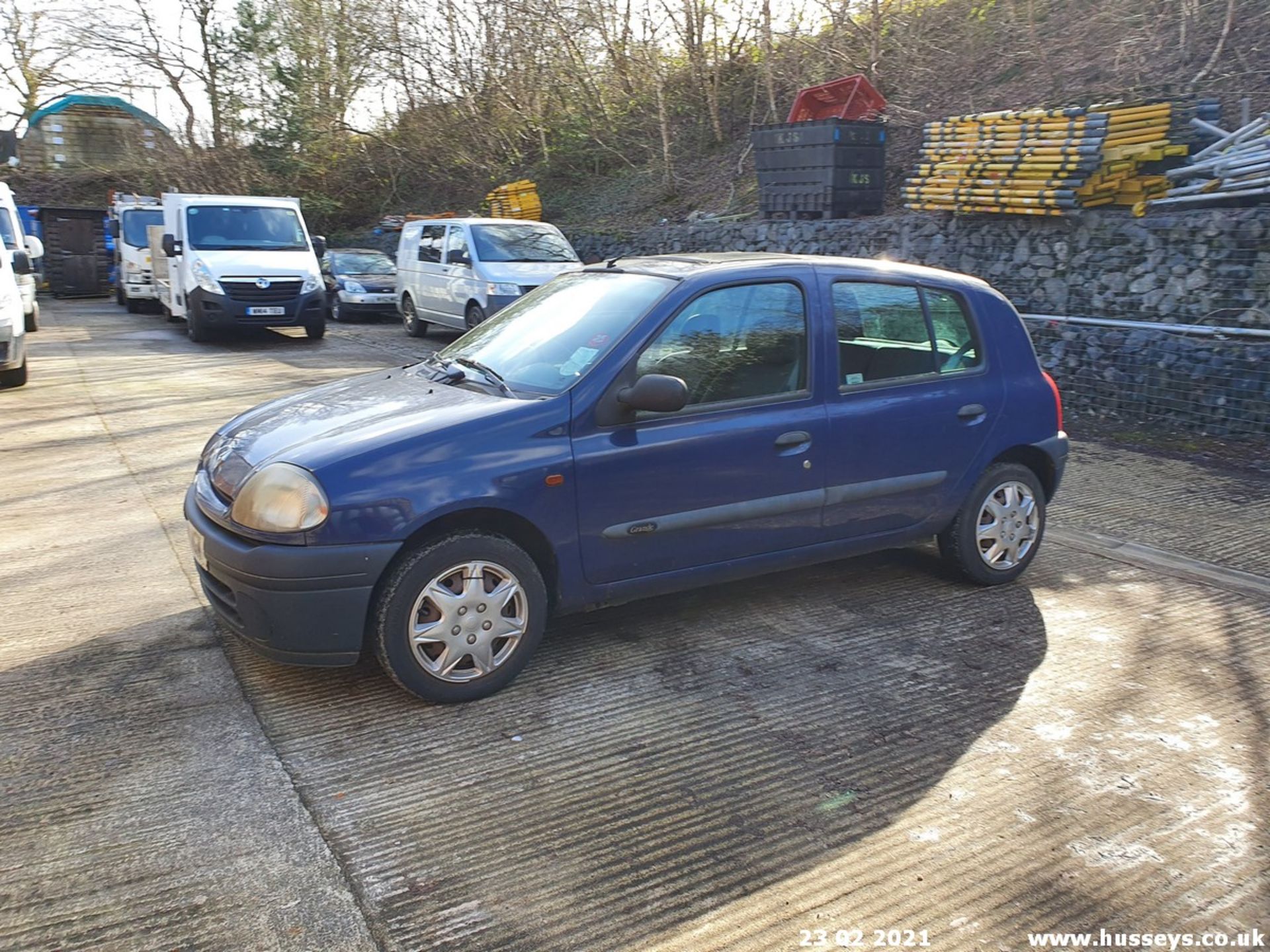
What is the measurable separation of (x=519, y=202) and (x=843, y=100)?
29.2ft

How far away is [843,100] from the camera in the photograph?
52.5 feet

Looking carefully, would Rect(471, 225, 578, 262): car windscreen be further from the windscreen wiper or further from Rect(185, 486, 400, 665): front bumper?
Rect(185, 486, 400, 665): front bumper

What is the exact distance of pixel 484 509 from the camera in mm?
3939

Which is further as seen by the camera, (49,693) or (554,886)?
(49,693)

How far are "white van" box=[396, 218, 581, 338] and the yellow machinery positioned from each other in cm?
607

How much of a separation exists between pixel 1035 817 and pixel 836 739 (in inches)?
28.8

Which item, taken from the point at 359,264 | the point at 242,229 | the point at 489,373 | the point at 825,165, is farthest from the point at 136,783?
the point at 359,264

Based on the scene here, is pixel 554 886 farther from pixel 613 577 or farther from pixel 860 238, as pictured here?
pixel 860 238

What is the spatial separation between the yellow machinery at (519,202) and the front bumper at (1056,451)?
18525mm

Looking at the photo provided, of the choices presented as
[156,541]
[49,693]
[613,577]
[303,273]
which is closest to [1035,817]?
[613,577]

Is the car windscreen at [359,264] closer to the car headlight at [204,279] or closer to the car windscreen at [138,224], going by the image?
the car windscreen at [138,224]

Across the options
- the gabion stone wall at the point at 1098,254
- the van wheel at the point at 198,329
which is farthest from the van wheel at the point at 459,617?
the van wheel at the point at 198,329

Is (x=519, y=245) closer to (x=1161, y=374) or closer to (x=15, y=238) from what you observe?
(x=15, y=238)

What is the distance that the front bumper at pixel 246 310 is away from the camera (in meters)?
15.3
